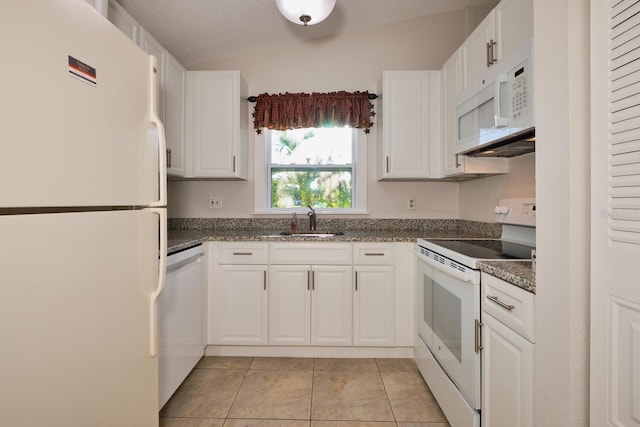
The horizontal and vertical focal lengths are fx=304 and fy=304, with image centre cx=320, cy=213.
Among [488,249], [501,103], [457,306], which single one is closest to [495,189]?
[488,249]

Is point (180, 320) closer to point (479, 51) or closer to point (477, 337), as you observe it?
point (477, 337)

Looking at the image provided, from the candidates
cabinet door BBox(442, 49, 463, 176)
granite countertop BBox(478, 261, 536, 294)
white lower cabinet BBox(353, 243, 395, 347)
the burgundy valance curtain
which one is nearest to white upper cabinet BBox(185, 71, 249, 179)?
the burgundy valance curtain

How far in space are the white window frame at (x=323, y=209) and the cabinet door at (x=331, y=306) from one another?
72 cm

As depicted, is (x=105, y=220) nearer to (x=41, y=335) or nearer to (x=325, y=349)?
(x=41, y=335)

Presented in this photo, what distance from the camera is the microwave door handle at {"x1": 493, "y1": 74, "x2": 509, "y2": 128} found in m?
1.49

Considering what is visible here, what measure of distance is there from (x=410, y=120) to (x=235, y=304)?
2033mm

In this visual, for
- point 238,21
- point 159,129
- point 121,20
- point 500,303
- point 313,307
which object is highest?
point 238,21

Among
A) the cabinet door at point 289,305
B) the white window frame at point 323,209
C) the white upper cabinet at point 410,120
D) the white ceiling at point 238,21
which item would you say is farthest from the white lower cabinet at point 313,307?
the white ceiling at point 238,21

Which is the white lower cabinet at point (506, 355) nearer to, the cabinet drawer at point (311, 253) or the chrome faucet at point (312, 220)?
the cabinet drawer at point (311, 253)

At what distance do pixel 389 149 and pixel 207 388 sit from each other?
2.20m

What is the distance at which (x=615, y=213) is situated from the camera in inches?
29.5

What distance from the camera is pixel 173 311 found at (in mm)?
1761

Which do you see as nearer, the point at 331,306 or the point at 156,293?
the point at 156,293

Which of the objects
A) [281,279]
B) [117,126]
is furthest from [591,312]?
[281,279]
